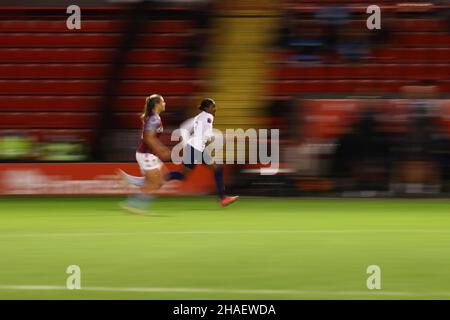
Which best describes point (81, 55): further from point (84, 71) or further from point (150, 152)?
point (150, 152)

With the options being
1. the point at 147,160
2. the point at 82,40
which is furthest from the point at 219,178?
the point at 82,40

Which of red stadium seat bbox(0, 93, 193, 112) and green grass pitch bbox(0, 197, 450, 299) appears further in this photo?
red stadium seat bbox(0, 93, 193, 112)

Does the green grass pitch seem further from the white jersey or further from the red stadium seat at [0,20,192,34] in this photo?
the red stadium seat at [0,20,192,34]

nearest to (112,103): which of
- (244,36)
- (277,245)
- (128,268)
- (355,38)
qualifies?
(244,36)

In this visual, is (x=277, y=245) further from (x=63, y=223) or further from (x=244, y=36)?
(x=244, y=36)

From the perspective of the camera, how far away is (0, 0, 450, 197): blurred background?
67.0 feet

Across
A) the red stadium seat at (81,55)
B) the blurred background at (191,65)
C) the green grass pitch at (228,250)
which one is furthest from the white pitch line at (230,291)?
the red stadium seat at (81,55)

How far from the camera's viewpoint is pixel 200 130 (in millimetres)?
15586

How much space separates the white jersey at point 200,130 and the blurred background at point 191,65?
11.5 ft

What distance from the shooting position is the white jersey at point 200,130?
611 inches

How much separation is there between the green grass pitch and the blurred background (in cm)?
332

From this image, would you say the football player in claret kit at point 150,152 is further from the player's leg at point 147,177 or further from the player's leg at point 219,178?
the player's leg at point 219,178

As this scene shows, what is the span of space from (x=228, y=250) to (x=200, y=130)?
4.72 m

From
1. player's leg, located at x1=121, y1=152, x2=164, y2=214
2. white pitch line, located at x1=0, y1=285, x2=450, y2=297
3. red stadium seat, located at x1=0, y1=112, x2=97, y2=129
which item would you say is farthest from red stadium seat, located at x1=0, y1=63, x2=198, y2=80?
white pitch line, located at x1=0, y1=285, x2=450, y2=297
